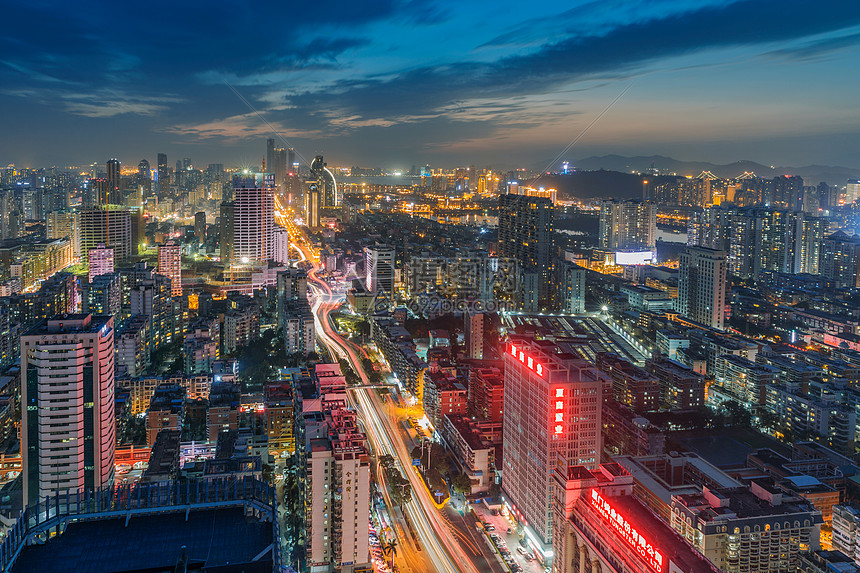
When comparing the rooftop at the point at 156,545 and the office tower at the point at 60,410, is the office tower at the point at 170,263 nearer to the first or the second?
the office tower at the point at 60,410

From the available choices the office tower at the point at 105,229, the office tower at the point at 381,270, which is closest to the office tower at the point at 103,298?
the office tower at the point at 381,270

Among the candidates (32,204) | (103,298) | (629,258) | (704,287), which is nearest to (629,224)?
(629,258)

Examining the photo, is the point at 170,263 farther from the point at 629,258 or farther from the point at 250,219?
the point at 629,258

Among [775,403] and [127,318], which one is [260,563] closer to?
[775,403]

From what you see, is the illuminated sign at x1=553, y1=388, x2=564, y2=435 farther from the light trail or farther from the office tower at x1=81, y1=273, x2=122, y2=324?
the office tower at x1=81, y1=273, x2=122, y2=324

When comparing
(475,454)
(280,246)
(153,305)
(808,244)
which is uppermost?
(808,244)

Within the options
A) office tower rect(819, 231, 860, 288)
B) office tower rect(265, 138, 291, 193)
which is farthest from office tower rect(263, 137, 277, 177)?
office tower rect(819, 231, 860, 288)
